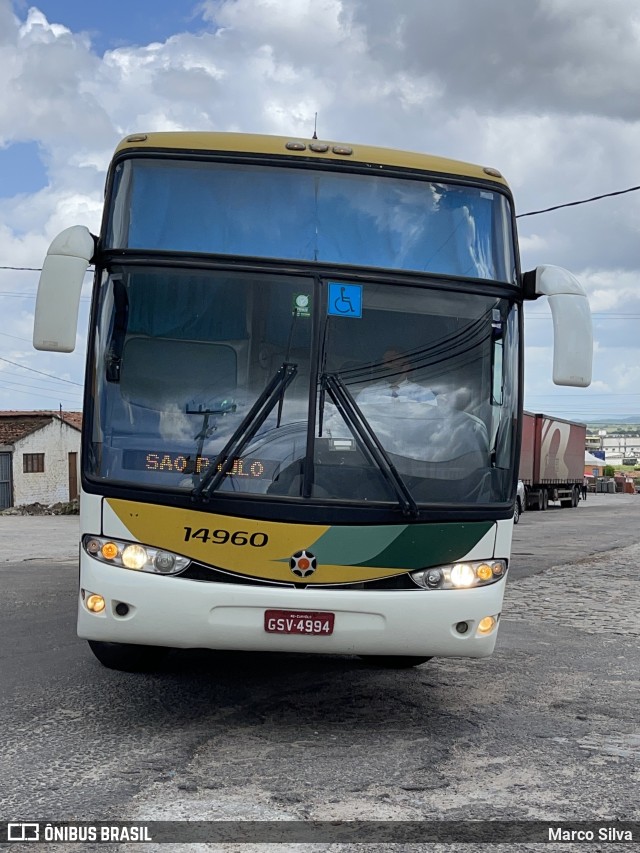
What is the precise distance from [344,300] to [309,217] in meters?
0.56

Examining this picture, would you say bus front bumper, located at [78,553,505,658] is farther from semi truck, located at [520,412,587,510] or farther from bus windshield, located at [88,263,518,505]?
semi truck, located at [520,412,587,510]

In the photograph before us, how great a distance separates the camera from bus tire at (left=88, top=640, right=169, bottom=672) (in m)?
6.43

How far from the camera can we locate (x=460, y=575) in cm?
546

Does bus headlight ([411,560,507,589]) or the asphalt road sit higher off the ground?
bus headlight ([411,560,507,589])

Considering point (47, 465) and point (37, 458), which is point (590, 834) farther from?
point (47, 465)

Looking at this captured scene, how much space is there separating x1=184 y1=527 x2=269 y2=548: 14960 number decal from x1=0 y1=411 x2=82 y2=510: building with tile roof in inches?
Result: 1808

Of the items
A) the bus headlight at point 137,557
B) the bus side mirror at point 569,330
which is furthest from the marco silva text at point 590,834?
the bus side mirror at point 569,330

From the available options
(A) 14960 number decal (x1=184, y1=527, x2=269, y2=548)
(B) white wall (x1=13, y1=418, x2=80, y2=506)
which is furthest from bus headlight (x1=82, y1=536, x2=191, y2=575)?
(B) white wall (x1=13, y1=418, x2=80, y2=506)

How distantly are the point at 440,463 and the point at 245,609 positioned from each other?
1333 mm

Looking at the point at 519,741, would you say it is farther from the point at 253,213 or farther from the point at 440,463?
the point at 253,213

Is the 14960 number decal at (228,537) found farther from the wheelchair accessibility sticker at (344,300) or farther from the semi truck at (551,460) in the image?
the semi truck at (551,460)

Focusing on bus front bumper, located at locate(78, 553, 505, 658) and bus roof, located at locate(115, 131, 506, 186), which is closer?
bus front bumper, located at locate(78, 553, 505, 658)

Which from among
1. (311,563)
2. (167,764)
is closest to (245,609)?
(311,563)

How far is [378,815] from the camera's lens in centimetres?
419
